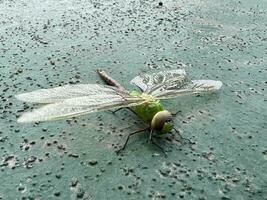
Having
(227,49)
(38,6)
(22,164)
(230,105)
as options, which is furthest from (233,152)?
(38,6)

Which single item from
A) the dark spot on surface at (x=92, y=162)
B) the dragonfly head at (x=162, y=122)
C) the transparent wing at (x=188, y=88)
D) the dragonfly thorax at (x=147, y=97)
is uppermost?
the transparent wing at (x=188, y=88)

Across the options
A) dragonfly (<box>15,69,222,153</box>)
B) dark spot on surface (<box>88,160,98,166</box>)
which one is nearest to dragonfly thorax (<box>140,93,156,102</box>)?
dragonfly (<box>15,69,222,153</box>)

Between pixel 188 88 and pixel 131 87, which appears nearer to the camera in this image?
pixel 188 88

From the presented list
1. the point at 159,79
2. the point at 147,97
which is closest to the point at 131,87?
the point at 159,79

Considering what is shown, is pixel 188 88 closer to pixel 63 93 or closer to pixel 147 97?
pixel 147 97

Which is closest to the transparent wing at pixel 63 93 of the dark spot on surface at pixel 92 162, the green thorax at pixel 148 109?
the green thorax at pixel 148 109

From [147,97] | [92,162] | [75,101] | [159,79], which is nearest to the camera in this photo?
[92,162]

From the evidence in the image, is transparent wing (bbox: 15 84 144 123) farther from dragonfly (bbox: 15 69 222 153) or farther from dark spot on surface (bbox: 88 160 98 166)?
dark spot on surface (bbox: 88 160 98 166)

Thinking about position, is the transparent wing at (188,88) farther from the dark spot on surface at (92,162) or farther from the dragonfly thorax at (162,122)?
the dark spot on surface at (92,162)

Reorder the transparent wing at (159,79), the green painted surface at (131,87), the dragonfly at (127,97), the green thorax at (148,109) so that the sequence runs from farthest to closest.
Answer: the transparent wing at (159,79) → the green thorax at (148,109) → the dragonfly at (127,97) → the green painted surface at (131,87)
